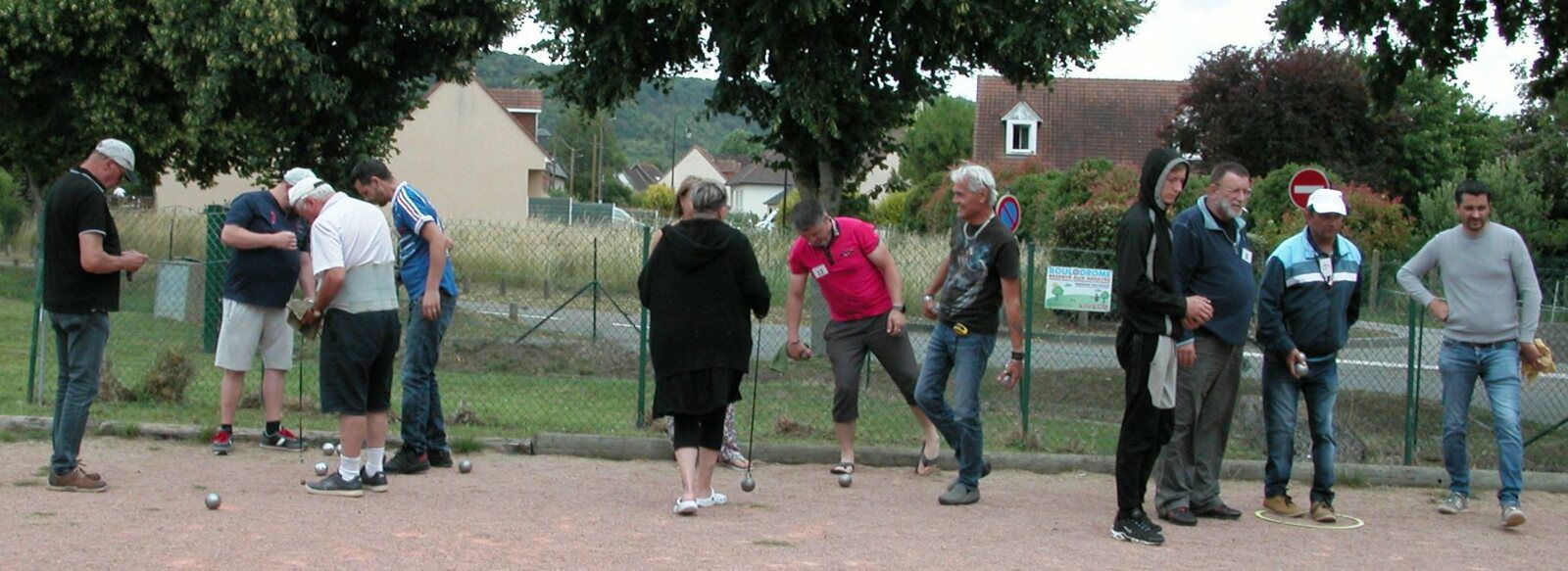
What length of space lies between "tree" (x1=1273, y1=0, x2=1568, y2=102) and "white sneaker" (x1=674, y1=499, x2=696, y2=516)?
7.69 metres

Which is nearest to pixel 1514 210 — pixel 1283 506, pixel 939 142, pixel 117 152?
pixel 939 142

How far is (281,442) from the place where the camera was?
930 cm

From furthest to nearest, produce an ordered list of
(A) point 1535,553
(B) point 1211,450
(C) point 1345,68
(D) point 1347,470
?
1. (C) point 1345,68
2. (D) point 1347,470
3. (B) point 1211,450
4. (A) point 1535,553

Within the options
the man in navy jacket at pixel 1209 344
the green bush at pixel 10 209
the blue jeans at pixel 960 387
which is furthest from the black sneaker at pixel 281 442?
the green bush at pixel 10 209

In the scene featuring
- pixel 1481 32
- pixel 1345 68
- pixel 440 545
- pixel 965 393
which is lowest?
pixel 440 545

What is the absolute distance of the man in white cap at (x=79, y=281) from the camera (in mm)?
7543

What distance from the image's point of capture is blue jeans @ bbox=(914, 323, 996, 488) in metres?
8.16

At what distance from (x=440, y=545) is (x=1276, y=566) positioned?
3730 mm

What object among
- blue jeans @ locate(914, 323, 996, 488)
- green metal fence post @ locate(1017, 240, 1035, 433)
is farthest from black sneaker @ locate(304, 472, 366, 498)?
green metal fence post @ locate(1017, 240, 1035, 433)

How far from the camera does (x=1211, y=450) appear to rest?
26.1 feet

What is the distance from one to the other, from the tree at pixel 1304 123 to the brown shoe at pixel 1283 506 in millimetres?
32901

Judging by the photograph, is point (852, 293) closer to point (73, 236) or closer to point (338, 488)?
point (338, 488)

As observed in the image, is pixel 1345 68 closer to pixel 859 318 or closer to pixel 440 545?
pixel 859 318

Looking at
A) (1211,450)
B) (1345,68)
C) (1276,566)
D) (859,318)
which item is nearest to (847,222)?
(859,318)
